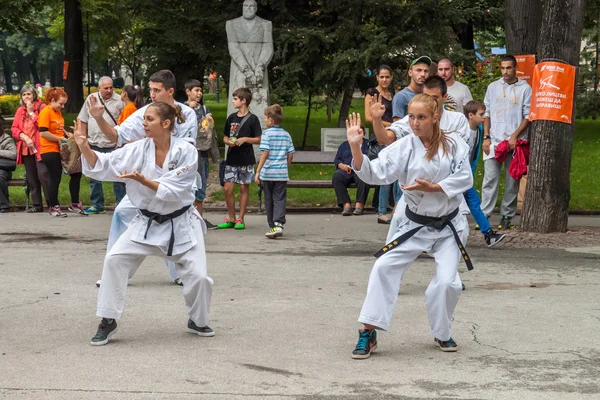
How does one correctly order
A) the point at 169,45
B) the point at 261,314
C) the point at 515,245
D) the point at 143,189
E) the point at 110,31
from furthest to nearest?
the point at 110,31 → the point at 169,45 → the point at 515,245 → the point at 261,314 → the point at 143,189

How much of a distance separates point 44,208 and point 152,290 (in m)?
7.42

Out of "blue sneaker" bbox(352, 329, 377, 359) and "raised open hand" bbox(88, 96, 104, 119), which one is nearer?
"blue sneaker" bbox(352, 329, 377, 359)

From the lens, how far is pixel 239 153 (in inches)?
524

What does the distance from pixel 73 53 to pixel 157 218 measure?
31.1 m

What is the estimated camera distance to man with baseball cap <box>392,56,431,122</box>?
9.68m

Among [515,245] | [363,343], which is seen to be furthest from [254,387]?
[515,245]

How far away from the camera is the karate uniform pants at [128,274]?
708cm

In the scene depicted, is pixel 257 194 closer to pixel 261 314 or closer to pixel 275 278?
pixel 275 278

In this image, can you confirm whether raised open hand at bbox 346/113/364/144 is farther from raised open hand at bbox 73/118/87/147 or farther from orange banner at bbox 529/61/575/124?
orange banner at bbox 529/61/575/124

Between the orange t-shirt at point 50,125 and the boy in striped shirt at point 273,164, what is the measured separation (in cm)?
336

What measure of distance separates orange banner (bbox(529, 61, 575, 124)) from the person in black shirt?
342 cm

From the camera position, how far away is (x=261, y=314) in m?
8.04

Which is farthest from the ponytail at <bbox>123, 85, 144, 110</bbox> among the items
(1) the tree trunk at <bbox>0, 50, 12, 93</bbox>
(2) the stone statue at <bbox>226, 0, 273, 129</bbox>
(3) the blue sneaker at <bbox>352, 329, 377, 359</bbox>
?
(1) the tree trunk at <bbox>0, 50, 12, 93</bbox>

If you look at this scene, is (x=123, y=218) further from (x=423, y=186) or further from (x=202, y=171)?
(x=202, y=171)
